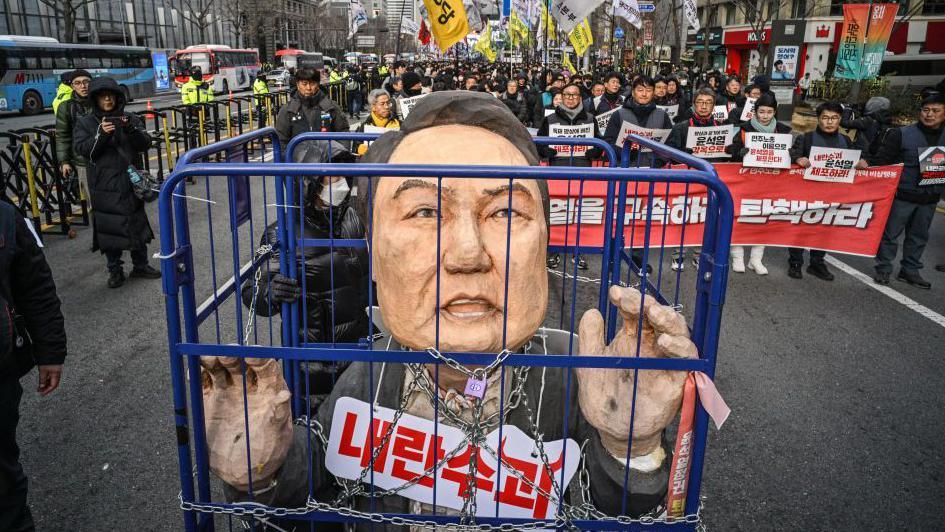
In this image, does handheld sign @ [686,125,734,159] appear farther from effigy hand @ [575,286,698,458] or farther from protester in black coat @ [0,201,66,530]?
protester in black coat @ [0,201,66,530]

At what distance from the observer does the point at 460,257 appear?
1773 mm

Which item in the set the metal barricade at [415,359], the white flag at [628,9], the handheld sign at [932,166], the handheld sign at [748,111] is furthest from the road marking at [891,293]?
the white flag at [628,9]

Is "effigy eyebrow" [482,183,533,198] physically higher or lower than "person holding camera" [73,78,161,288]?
higher

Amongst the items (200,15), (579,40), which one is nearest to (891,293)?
(579,40)

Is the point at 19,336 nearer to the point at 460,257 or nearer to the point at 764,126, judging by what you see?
the point at 460,257

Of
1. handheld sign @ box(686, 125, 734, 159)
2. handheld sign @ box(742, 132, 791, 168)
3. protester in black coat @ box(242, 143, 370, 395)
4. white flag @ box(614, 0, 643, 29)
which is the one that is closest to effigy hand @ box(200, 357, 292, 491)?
protester in black coat @ box(242, 143, 370, 395)

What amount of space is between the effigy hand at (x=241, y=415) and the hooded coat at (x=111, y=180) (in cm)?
534

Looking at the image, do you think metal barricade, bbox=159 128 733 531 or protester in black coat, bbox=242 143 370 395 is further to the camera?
protester in black coat, bbox=242 143 370 395

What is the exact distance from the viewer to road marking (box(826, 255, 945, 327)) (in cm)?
626

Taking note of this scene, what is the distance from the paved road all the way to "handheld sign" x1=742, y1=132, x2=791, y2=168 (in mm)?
1284

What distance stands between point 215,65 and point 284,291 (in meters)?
40.2

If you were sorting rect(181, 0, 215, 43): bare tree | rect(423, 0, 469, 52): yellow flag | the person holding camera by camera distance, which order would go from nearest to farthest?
1. the person holding camera
2. rect(423, 0, 469, 52): yellow flag
3. rect(181, 0, 215, 43): bare tree

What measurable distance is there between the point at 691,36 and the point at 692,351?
57.6 meters

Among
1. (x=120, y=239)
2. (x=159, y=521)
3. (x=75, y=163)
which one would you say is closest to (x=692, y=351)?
(x=159, y=521)
